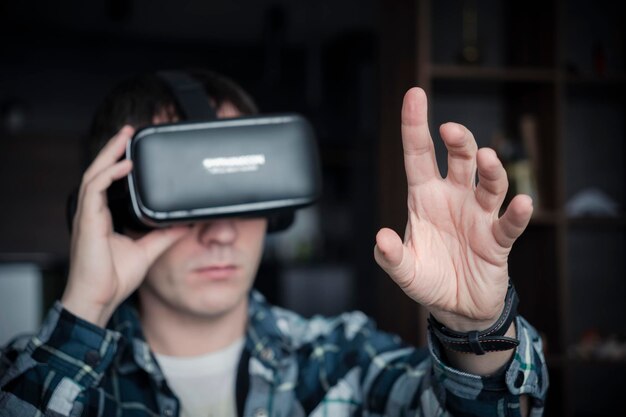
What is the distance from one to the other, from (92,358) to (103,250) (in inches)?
6.4

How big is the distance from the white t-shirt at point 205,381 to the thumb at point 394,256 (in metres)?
0.50

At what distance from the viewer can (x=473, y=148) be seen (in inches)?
31.4

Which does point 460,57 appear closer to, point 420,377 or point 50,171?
point 420,377

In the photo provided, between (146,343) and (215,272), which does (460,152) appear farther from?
(146,343)

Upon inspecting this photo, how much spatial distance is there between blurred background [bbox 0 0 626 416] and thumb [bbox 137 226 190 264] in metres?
1.19

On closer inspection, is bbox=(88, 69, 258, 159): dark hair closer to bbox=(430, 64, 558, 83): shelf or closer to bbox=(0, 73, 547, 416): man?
bbox=(0, 73, 547, 416): man

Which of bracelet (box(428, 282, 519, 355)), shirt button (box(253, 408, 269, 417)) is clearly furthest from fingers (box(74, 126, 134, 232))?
bracelet (box(428, 282, 519, 355))

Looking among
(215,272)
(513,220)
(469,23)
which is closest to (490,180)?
(513,220)

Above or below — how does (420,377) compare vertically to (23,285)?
above

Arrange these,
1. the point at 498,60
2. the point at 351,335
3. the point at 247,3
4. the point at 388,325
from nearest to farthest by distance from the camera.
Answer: the point at 351,335
the point at 388,325
the point at 498,60
the point at 247,3

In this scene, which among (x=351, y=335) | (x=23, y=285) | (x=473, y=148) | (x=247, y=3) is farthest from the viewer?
(x=247, y=3)

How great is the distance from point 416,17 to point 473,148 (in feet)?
4.83

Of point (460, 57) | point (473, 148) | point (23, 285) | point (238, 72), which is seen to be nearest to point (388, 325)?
point (460, 57)

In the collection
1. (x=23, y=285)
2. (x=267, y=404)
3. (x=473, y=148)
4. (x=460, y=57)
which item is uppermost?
(x=460, y=57)
